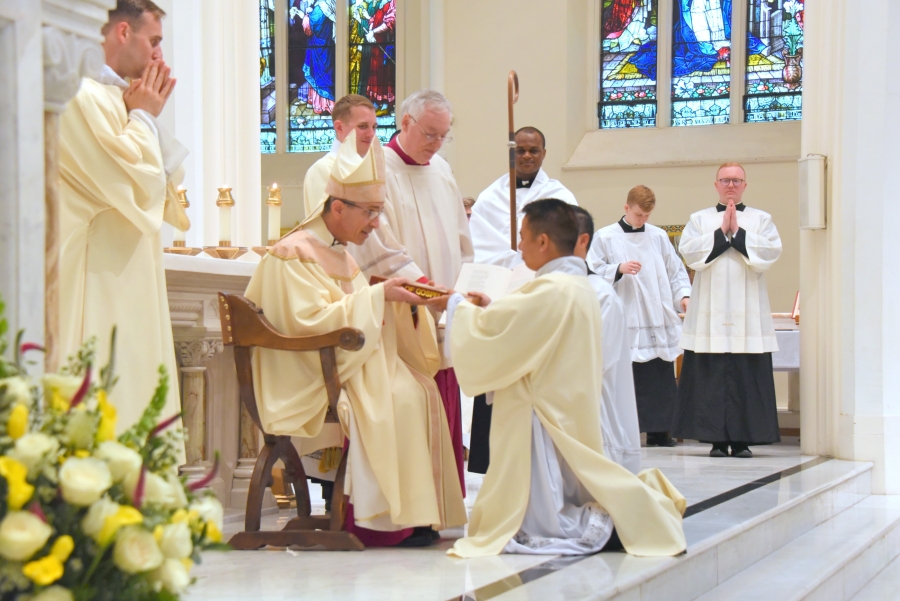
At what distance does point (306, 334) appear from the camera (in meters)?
4.10

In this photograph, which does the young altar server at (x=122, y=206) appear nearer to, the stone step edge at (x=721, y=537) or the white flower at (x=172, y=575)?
the stone step edge at (x=721, y=537)

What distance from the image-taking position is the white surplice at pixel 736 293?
7980 millimetres

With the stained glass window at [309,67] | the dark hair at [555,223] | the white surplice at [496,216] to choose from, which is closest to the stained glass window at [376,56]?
the stained glass window at [309,67]

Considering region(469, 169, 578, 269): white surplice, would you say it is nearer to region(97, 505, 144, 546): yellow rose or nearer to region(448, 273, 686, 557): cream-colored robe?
region(448, 273, 686, 557): cream-colored robe

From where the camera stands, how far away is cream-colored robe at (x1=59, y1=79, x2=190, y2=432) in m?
3.30

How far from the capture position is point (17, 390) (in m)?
1.48

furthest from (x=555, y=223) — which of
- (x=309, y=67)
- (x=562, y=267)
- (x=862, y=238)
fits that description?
(x=309, y=67)

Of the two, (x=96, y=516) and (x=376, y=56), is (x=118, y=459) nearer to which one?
(x=96, y=516)

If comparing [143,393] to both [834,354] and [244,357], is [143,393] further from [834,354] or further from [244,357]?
[834,354]

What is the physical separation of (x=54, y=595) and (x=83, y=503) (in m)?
0.12

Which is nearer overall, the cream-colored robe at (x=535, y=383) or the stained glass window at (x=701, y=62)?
the cream-colored robe at (x=535, y=383)

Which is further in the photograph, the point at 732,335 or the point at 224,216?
the point at 732,335

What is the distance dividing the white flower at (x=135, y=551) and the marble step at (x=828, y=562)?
3.03 meters

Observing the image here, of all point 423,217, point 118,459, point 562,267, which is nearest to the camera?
point 118,459
